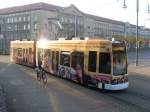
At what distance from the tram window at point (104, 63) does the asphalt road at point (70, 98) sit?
1182 mm

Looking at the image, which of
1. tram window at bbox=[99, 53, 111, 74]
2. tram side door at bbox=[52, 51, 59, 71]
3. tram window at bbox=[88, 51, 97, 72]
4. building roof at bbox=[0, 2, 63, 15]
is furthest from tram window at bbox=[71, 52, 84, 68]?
building roof at bbox=[0, 2, 63, 15]

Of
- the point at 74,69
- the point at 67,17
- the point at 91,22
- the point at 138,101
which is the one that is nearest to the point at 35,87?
the point at 74,69

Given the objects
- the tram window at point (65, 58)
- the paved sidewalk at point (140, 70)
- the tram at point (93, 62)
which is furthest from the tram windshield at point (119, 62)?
the paved sidewalk at point (140, 70)

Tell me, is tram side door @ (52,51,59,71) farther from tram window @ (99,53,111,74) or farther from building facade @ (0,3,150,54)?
building facade @ (0,3,150,54)

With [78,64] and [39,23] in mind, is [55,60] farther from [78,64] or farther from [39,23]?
[39,23]

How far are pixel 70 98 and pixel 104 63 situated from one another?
10.4ft

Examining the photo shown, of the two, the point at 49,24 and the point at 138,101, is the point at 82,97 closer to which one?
the point at 138,101

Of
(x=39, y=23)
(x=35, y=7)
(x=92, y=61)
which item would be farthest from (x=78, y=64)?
(x=35, y=7)

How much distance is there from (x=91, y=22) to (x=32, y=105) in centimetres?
10992

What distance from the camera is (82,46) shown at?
68.7 ft

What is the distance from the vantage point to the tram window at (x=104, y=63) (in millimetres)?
18703

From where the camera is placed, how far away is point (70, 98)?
16781 millimetres

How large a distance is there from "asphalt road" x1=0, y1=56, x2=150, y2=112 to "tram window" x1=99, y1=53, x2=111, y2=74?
1182mm

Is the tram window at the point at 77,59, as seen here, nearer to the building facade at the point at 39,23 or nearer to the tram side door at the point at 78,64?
the tram side door at the point at 78,64
